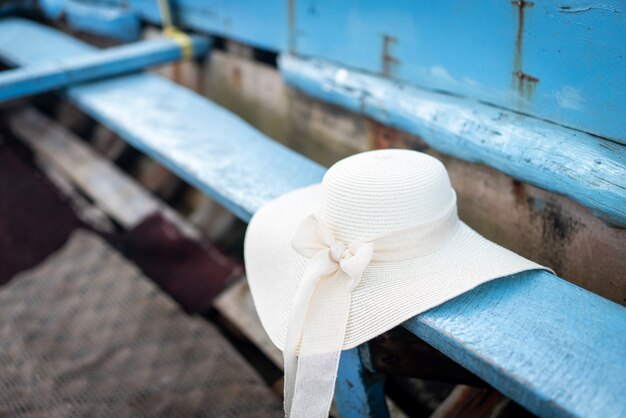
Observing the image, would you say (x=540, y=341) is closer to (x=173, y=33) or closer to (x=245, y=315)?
(x=245, y=315)

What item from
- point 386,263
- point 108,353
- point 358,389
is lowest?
point 108,353

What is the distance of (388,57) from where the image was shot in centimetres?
173

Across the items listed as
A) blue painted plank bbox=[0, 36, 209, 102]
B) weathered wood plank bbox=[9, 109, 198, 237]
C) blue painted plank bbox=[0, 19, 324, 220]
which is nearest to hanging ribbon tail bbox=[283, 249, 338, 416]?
blue painted plank bbox=[0, 19, 324, 220]

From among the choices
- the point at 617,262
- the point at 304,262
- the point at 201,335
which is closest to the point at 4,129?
the point at 201,335

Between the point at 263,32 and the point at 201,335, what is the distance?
1.28 metres

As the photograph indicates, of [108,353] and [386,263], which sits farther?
[108,353]

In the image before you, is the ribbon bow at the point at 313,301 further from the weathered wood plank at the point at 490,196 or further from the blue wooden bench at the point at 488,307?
the weathered wood plank at the point at 490,196

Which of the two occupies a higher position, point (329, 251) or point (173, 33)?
point (173, 33)

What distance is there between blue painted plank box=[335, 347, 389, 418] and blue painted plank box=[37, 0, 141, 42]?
265cm

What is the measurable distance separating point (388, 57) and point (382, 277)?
96 cm

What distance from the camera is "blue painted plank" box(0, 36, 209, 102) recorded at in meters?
2.16

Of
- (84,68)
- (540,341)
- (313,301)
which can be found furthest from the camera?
(84,68)

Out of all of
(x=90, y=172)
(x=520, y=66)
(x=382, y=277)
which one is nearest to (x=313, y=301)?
(x=382, y=277)

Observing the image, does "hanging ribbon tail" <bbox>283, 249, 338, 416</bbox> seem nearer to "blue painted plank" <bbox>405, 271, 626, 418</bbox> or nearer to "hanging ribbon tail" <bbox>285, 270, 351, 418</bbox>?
"hanging ribbon tail" <bbox>285, 270, 351, 418</bbox>
